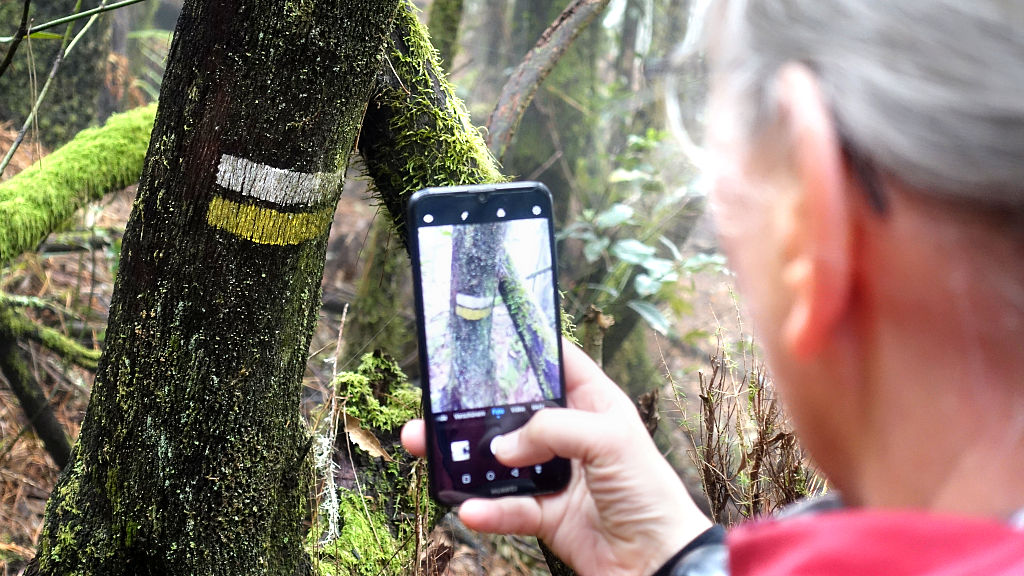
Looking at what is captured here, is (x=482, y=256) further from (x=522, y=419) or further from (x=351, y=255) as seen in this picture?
(x=351, y=255)

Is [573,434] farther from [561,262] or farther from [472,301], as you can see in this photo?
[561,262]

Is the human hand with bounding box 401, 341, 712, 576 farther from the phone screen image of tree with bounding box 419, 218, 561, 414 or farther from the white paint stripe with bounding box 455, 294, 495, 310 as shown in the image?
the white paint stripe with bounding box 455, 294, 495, 310

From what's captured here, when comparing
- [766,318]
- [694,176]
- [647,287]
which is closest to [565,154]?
[694,176]

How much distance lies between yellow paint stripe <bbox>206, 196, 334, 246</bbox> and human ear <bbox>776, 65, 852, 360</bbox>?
3.94 ft

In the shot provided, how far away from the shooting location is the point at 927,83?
0.66 metres

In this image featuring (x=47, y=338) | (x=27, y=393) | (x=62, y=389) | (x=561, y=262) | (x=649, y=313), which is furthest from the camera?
(x=561, y=262)

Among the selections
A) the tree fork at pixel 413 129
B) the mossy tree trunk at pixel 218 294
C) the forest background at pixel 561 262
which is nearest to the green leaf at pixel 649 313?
the forest background at pixel 561 262

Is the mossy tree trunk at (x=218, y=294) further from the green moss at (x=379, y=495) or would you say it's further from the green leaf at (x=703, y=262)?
the green leaf at (x=703, y=262)

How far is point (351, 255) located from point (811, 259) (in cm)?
555

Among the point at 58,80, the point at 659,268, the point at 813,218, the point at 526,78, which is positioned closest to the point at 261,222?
the point at 813,218

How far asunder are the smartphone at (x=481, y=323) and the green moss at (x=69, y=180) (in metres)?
1.73

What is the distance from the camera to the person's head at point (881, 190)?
647 millimetres

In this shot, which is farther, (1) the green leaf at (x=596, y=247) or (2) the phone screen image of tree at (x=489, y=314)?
(1) the green leaf at (x=596, y=247)

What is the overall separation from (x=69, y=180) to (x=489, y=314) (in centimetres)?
193
